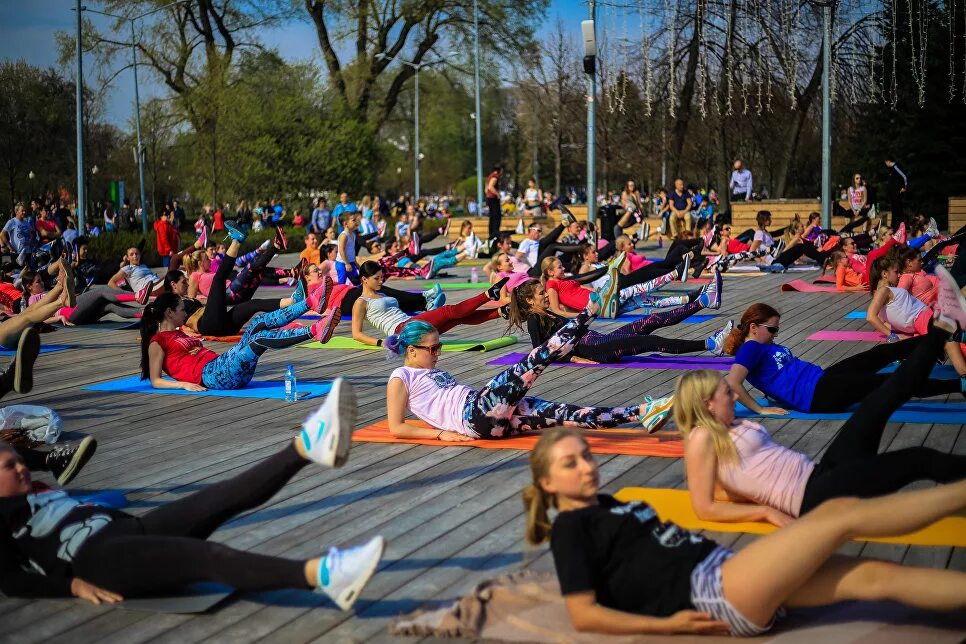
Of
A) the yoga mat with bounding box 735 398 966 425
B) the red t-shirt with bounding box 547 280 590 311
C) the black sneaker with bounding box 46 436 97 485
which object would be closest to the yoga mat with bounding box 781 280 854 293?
the red t-shirt with bounding box 547 280 590 311

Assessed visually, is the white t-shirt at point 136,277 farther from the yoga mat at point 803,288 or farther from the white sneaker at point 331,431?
the white sneaker at point 331,431

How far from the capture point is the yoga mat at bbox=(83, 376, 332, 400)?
8492mm

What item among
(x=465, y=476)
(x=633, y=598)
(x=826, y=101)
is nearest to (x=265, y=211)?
(x=826, y=101)

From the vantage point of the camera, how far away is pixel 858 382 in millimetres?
6711

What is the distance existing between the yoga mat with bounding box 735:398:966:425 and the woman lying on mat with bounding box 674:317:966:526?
211 centimetres

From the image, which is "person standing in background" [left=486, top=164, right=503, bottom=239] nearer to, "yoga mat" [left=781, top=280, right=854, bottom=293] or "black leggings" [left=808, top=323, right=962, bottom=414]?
"yoga mat" [left=781, top=280, right=854, bottom=293]

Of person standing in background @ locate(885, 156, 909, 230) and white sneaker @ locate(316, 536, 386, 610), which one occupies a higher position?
person standing in background @ locate(885, 156, 909, 230)

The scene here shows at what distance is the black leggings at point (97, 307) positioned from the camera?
45.4 feet

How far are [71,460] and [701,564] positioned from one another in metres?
2.93

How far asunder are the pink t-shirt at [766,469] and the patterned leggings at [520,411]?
1.51m

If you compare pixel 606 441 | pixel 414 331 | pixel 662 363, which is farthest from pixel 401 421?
pixel 662 363

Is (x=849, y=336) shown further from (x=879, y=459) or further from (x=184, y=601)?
(x=184, y=601)

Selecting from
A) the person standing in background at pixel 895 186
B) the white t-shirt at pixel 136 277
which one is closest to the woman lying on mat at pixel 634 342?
the white t-shirt at pixel 136 277

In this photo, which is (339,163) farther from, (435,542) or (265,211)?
(435,542)
